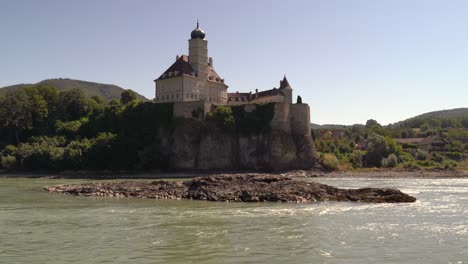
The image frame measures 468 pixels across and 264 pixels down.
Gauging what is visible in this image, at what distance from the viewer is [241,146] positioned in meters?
60.2

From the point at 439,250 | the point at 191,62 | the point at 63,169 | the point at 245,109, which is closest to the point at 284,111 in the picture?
the point at 245,109

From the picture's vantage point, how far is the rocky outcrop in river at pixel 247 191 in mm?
29078

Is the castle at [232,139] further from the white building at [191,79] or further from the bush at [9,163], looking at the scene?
the bush at [9,163]

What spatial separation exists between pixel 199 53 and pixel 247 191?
3852 cm

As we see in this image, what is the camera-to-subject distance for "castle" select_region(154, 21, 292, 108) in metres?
62.9

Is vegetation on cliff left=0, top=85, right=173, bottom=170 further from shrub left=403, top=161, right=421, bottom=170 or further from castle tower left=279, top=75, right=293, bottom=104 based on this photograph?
shrub left=403, top=161, right=421, bottom=170

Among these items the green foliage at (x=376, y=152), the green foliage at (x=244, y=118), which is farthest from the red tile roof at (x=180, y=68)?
the green foliage at (x=376, y=152)

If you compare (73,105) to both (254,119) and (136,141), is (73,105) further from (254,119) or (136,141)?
(254,119)

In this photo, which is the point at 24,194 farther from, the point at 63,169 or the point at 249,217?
the point at 63,169

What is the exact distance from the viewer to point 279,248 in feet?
51.8

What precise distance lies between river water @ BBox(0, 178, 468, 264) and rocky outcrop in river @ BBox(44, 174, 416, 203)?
1725 mm

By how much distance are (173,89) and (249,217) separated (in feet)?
143

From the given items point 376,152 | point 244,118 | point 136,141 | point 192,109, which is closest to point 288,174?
point 244,118

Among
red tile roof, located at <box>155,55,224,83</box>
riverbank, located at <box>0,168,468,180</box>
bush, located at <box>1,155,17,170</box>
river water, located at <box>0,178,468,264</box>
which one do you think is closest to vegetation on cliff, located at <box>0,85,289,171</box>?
bush, located at <box>1,155,17,170</box>
